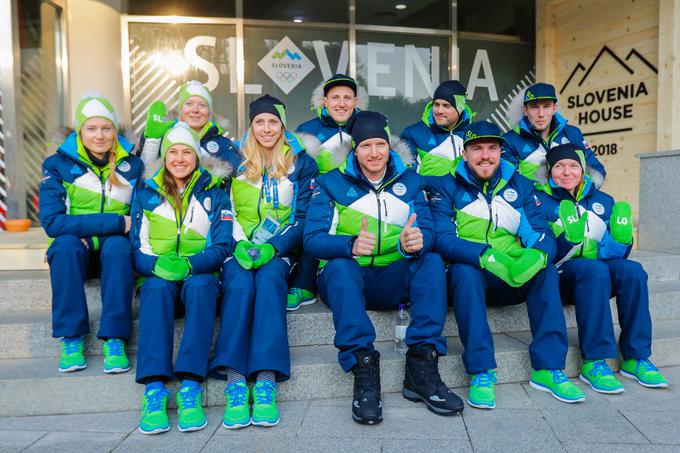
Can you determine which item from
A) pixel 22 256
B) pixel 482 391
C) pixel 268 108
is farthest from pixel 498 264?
pixel 22 256

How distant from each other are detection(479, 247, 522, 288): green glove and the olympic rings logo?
526cm

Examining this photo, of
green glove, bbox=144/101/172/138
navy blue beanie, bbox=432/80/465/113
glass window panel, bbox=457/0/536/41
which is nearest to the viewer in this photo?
green glove, bbox=144/101/172/138

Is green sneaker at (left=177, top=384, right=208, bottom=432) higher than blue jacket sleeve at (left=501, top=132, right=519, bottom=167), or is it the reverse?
blue jacket sleeve at (left=501, top=132, right=519, bottom=167)

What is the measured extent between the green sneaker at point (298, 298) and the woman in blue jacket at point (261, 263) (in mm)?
277

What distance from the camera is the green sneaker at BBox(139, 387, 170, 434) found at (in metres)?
2.62

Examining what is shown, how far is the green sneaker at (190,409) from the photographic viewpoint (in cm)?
264

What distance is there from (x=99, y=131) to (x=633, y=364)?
3.31 meters

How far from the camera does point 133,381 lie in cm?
295

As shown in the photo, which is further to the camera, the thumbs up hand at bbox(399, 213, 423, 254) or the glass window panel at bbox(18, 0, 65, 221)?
the glass window panel at bbox(18, 0, 65, 221)

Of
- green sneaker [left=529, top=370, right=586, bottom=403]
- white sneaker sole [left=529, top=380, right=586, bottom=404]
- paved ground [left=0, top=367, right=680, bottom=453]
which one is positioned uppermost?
green sneaker [left=529, top=370, right=586, bottom=403]

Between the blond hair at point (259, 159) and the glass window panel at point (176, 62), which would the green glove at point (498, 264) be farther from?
the glass window panel at point (176, 62)

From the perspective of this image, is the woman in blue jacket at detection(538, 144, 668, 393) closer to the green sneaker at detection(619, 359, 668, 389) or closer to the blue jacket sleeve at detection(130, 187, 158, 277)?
the green sneaker at detection(619, 359, 668, 389)

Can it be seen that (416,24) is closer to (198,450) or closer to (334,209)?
(334,209)

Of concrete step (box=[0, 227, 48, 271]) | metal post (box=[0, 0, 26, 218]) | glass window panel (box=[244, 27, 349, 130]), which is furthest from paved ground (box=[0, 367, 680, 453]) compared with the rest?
glass window panel (box=[244, 27, 349, 130])
